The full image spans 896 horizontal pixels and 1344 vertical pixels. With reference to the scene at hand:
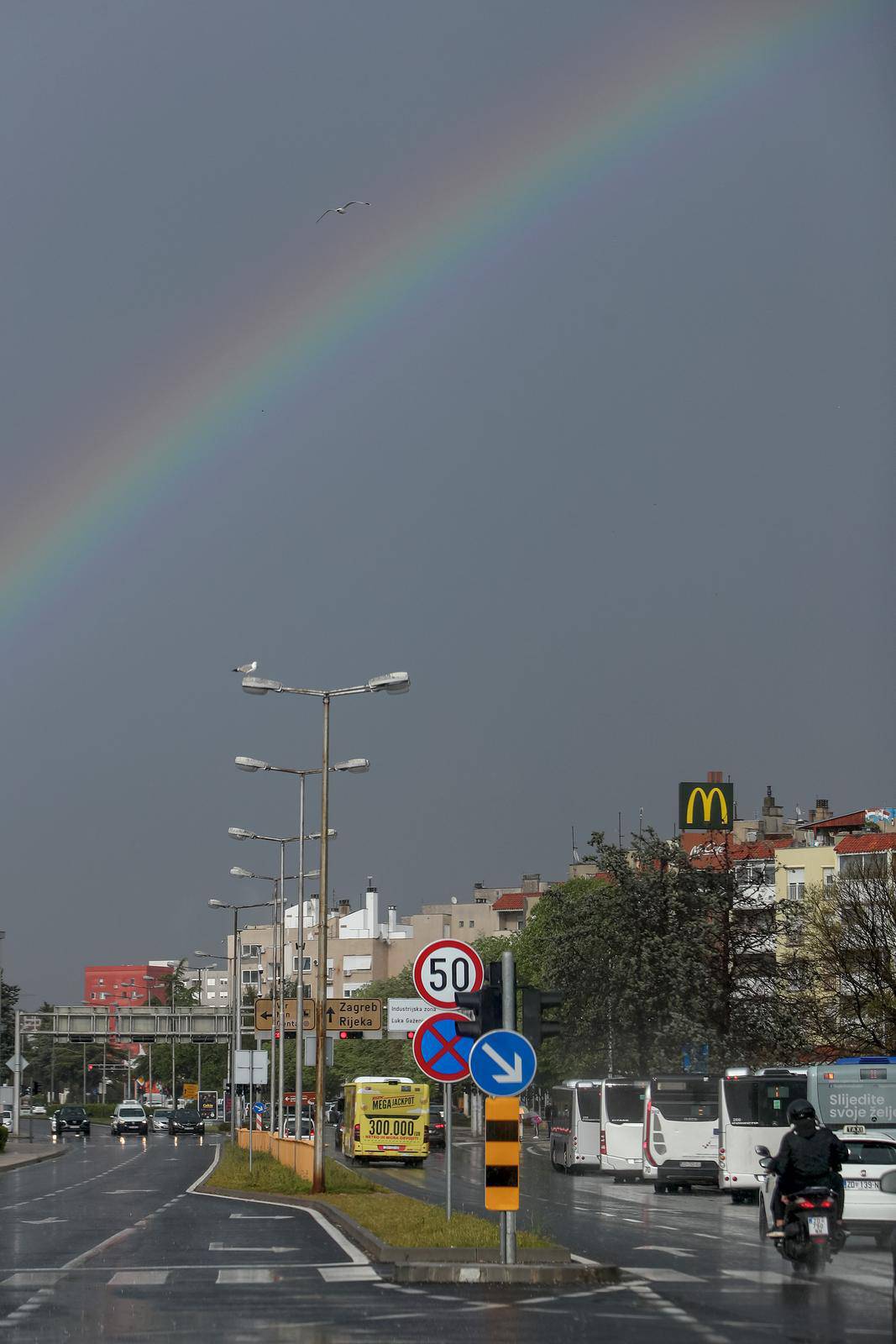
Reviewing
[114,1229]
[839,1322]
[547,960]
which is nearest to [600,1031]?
[547,960]

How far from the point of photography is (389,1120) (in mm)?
59344

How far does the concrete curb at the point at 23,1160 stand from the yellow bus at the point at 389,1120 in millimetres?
10547

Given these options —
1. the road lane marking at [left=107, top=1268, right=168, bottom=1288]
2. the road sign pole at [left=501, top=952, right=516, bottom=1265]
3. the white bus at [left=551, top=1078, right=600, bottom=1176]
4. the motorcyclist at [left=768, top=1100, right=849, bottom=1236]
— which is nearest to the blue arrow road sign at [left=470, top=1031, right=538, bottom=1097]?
the road sign pole at [left=501, top=952, right=516, bottom=1265]

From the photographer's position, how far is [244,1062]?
167ft

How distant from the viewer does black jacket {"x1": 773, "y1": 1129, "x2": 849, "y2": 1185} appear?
18375 mm

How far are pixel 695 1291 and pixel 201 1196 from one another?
77.3 ft

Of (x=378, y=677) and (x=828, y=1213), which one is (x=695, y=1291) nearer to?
(x=828, y=1213)

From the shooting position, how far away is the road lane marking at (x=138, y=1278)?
60.5ft

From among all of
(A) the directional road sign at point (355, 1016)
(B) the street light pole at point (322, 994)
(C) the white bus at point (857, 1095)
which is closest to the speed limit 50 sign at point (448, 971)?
(B) the street light pole at point (322, 994)

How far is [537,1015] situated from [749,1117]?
77.5 feet

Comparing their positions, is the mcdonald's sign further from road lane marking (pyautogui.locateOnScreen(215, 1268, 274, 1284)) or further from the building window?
road lane marking (pyautogui.locateOnScreen(215, 1268, 274, 1284))

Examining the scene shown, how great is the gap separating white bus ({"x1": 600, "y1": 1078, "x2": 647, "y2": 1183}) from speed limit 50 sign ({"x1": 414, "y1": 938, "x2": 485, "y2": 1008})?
112 ft

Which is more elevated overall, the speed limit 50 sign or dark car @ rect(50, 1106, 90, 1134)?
the speed limit 50 sign

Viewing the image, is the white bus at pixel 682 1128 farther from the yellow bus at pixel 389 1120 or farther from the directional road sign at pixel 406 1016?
the directional road sign at pixel 406 1016
